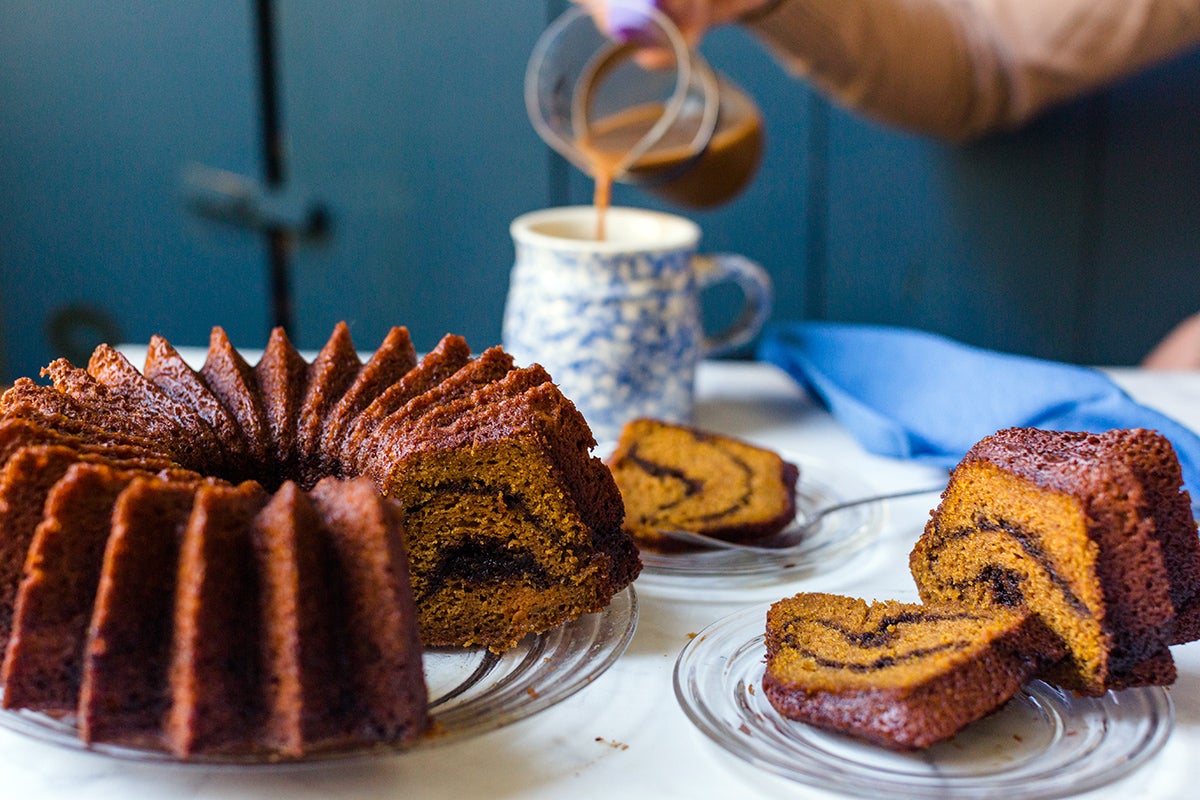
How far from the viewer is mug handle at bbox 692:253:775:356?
1.87 m

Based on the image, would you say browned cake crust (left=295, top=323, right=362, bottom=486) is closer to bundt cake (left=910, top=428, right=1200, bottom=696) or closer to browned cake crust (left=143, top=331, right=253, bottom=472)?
browned cake crust (left=143, top=331, right=253, bottom=472)

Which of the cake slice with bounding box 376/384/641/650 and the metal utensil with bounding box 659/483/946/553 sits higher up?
the cake slice with bounding box 376/384/641/650

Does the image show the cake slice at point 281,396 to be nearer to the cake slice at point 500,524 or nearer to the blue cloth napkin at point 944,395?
the cake slice at point 500,524

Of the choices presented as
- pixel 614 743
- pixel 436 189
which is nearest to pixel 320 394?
pixel 614 743

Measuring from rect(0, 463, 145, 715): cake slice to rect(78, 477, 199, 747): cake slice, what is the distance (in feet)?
0.06

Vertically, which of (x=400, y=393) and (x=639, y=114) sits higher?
(x=639, y=114)

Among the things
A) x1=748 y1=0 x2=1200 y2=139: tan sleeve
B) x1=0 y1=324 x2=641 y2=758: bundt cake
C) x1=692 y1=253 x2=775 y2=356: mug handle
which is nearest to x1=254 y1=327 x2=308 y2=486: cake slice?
x1=0 y1=324 x2=641 y2=758: bundt cake

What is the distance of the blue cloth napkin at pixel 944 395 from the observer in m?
1.54

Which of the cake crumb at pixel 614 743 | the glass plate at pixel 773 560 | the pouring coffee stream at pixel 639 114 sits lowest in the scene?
the cake crumb at pixel 614 743

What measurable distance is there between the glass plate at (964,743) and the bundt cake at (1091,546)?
34 mm

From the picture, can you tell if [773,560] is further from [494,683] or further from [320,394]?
[320,394]

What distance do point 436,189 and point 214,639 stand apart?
95.4 inches

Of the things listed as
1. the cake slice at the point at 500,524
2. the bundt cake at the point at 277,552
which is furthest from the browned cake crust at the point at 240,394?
the cake slice at the point at 500,524

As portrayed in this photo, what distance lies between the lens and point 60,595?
34.6 inches
